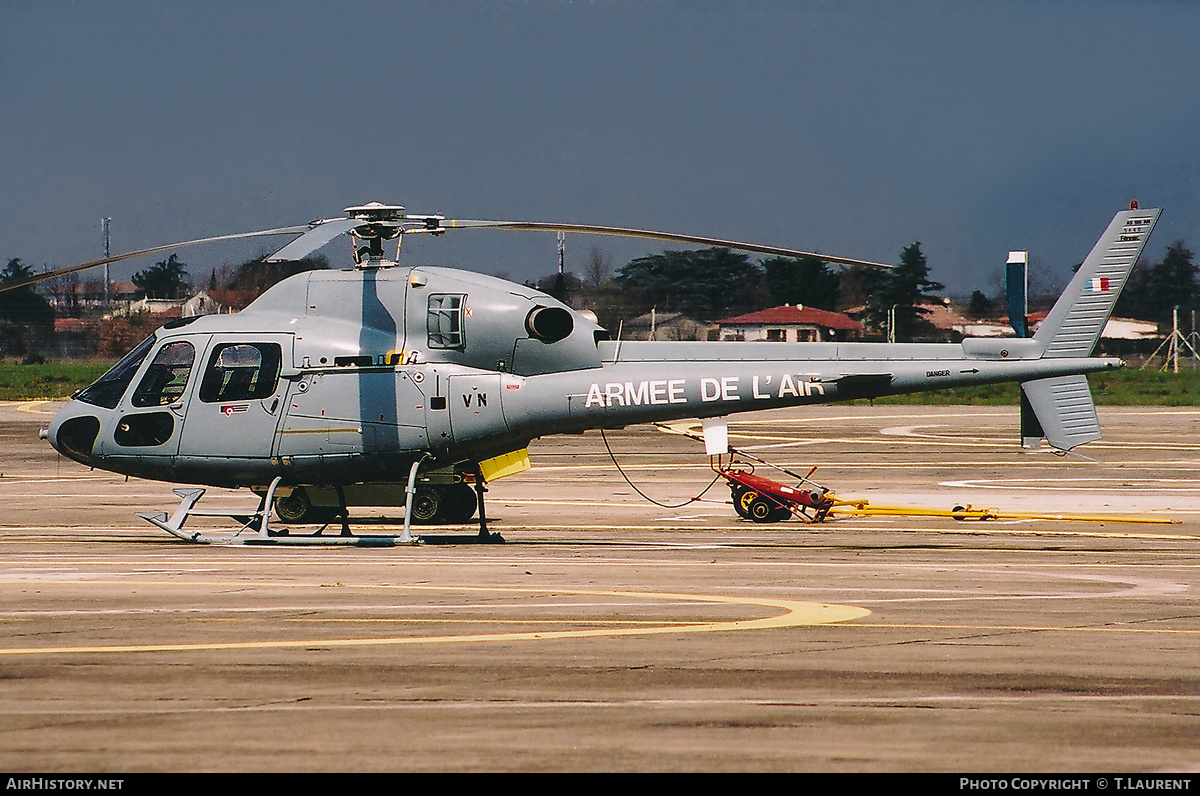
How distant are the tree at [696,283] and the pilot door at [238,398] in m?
51.9

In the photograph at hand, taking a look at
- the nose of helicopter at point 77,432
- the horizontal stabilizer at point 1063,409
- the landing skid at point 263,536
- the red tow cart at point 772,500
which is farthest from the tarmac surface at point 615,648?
the horizontal stabilizer at point 1063,409

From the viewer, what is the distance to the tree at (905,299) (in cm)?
7675

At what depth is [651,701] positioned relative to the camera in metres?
7.72

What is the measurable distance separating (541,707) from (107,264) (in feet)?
32.3

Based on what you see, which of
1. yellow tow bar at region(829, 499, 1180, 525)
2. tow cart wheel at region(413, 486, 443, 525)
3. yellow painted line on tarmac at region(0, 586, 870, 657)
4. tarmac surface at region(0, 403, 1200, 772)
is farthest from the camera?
yellow tow bar at region(829, 499, 1180, 525)

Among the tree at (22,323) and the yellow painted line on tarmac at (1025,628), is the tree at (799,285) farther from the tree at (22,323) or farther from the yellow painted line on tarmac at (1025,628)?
the yellow painted line on tarmac at (1025,628)

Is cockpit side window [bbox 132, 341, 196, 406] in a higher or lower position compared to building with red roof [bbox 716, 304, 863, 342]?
lower

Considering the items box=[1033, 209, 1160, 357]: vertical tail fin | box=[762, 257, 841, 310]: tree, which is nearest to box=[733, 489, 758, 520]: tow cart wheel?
box=[1033, 209, 1160, 357]: vertical tail fin

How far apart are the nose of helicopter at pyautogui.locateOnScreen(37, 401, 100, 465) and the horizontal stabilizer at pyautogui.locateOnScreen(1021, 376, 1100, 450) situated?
12757 mm

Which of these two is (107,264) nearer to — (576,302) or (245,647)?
(245,647)

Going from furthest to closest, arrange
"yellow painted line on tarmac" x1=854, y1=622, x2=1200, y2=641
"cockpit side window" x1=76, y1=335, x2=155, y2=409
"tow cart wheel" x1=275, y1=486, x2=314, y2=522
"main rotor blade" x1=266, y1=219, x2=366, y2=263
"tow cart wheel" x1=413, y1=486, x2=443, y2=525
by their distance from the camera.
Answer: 1. "tow cart wheel" x1=413, y1=486, x2=443, y2=525
2. "tow cart wheel" x1=275, y1=486, x2=314, y2=522
3. "cockpit side window" x1=76, y1=335, x2=155, y2=409
4. "main rotor blade" x1=266, y1=219, x2=366, y2=263
5. "yellow painted line on tarmac" x1=854, y1=622, x2=1200, y2=641

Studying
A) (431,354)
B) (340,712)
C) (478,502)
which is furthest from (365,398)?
(340,712)

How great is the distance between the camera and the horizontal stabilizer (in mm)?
15945

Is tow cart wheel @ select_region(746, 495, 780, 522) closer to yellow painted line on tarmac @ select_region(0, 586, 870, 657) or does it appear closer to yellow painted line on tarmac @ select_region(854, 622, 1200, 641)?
yellow painted line on tarmac @ select_region(0, 586, 870, 657)
